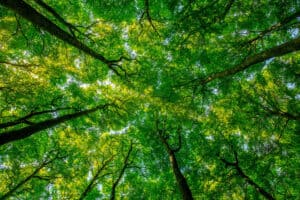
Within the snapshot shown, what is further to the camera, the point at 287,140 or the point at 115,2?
the point at 287,140

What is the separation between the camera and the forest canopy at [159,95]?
359 inches

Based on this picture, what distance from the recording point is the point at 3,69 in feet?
36.3

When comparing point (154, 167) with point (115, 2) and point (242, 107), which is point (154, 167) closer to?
point (242, 107)

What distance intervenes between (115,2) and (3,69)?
6.32 meters

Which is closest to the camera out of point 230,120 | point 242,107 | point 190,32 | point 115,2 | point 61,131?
point 190,32

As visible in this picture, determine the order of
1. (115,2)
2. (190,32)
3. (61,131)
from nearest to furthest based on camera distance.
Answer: (190,32)
(115,2)
(61,131)

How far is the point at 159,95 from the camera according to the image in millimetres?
11031

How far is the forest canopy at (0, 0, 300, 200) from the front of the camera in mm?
9117

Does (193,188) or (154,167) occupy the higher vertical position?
(154,167)

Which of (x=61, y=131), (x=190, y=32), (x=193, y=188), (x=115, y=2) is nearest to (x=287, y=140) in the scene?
(x=193, y=188)

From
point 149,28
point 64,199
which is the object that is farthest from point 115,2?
point 64,199

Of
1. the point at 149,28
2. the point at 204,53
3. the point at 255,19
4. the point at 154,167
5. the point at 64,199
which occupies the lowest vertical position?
the point at 64,199

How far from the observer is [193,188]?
12562 mm

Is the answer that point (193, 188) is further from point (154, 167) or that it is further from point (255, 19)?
point (255, 19)
